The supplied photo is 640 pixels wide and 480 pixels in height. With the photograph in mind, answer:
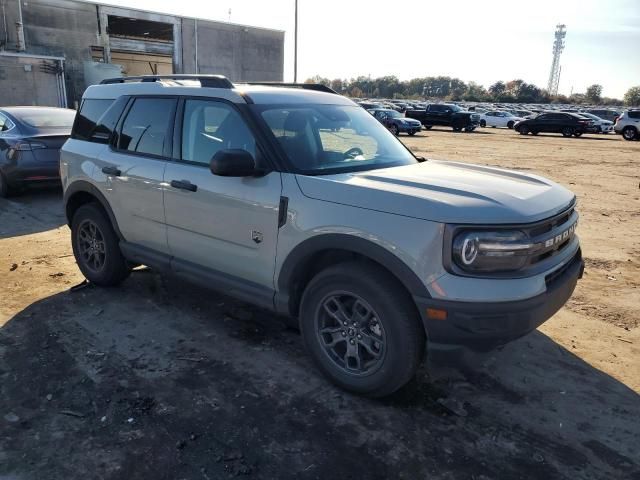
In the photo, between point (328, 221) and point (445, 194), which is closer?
point (445, 194)

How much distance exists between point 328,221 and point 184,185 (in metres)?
1.36

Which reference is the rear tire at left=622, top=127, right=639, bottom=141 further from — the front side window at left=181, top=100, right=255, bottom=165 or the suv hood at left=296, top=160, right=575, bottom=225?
the front side window at left=181, top=100, right=255, bottom=165

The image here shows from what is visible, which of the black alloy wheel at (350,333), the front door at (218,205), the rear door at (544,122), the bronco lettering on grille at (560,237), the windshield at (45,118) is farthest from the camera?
the rear door at (544,122)

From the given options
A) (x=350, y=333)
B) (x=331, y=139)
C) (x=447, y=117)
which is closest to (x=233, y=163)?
(x=331, y=139)

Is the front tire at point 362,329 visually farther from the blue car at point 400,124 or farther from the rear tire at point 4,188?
the blue car at point 400,124

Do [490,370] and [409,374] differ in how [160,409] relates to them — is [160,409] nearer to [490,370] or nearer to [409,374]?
[409,374]

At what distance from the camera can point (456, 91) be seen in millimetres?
126125

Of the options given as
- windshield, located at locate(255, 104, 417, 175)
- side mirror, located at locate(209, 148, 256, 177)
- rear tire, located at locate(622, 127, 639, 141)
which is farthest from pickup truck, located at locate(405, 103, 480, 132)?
side mirror, located at locate(209, 148, 256, 177)

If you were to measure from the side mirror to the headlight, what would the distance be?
4.72 ft

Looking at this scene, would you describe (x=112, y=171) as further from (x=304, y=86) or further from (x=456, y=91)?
(x=456, y=91)

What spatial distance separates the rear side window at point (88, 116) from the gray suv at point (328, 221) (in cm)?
4

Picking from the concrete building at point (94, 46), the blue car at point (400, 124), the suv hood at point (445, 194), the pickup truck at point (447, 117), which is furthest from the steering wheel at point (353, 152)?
the pickup truck at point (447, 117)

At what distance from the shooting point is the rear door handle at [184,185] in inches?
153

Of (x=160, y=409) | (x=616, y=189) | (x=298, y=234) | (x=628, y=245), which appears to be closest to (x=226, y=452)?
(x=160, y=409)
